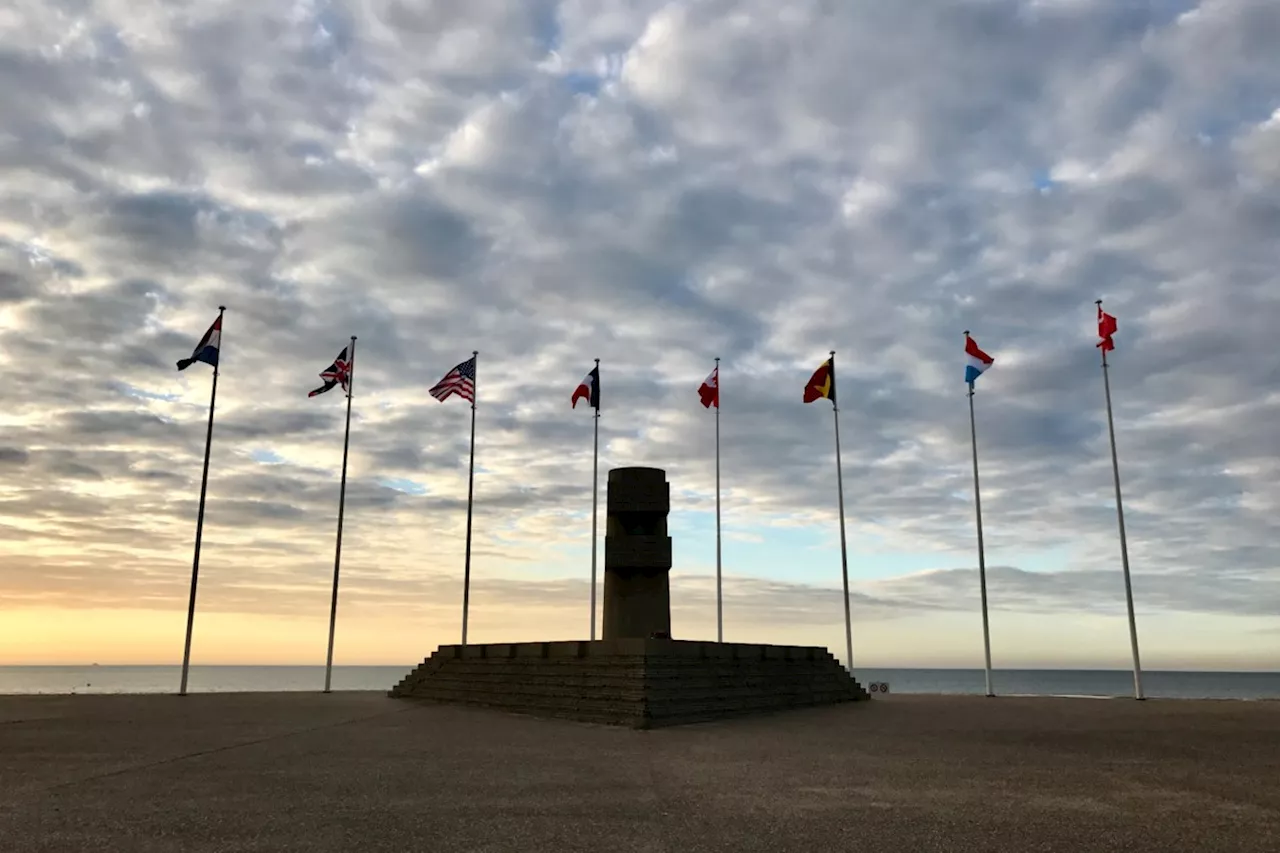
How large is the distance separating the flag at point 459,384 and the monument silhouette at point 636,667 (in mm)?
6423

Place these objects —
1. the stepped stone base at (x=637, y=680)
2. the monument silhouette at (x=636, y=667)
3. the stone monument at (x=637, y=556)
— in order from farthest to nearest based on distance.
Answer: the stone monument at (x=637, y=556) < the monument silhouette at (x=636, y=667) < the stepped stone base at (x=637, y=680)

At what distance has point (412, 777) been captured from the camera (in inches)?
492

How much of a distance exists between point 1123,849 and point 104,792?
11.8m

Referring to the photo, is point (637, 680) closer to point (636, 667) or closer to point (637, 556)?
point (636, 667)

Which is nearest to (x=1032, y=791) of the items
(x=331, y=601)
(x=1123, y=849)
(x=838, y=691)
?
(x=1123, y=849)

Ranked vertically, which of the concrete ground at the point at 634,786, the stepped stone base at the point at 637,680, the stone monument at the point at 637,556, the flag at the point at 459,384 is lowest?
the concrete ground at the point at 634,786

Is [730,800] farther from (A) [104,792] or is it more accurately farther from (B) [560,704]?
(B) [560,704]

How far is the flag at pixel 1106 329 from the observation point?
1241 inches

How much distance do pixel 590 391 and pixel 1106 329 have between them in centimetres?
1904

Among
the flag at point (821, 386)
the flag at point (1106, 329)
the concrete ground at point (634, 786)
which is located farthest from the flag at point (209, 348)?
the flag at point (1106, 329)

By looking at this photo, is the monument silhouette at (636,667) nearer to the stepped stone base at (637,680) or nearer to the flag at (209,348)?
the stepped stone base at (637,680)

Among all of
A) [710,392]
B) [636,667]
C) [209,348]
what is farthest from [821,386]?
[209,348]

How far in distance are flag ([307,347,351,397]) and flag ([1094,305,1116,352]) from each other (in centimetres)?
2782

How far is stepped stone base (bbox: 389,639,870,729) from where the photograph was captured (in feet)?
74.4
